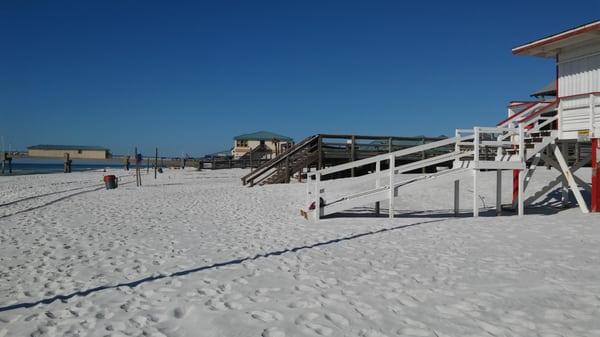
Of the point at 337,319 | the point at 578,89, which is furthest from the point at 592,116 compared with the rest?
the point at 337,319

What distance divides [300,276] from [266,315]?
4.19 ft

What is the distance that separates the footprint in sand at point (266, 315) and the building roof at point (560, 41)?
34.5 feet

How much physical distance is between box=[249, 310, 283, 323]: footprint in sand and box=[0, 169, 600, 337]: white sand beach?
0.7 inches

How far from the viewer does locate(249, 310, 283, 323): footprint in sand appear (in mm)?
3719

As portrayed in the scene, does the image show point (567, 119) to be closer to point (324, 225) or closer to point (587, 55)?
point (587, 55)

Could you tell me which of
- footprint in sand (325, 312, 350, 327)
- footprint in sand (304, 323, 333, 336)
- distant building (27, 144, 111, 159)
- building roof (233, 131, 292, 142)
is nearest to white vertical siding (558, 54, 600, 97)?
footprint in sand (325, 312, 350, 327)

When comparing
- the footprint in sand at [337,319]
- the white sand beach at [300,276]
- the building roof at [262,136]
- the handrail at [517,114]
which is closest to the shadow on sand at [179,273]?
the white sand beach at [300,276]

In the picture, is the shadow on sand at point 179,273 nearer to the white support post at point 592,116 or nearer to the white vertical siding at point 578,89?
the white support post at point 592,116

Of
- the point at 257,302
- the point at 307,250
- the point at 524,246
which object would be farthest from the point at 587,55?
the point at 257,302

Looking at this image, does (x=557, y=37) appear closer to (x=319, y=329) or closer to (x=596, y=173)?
(x=596, y=173)

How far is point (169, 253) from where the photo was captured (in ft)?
20.7

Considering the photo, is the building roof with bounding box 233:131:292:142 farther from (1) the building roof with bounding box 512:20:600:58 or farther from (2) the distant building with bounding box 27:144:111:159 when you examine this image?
(2) the distant building with bounding box 27:144:111:159

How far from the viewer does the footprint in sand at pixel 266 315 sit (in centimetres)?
372

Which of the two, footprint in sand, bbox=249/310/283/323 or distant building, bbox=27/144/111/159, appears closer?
footprint in sand, bbox=249/310/283/323
